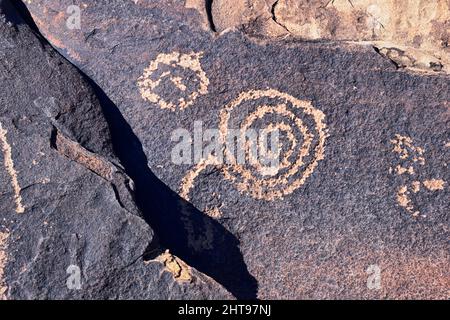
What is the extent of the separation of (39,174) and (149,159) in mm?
306

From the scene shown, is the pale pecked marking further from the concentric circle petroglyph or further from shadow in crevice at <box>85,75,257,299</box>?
the concentric circle petroglyph

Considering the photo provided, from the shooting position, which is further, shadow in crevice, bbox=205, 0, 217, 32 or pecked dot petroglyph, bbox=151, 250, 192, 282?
shadow in crevice, bbox=205, 0, 217, 32

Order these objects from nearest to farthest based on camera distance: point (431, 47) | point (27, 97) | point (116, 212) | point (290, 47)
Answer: point (116, 212) → point (27, 97) → point (290, 47) → point (431, 47)

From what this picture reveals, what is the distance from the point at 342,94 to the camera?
6.02 feet

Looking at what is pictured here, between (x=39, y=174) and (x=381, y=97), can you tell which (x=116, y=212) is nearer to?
(x=39, y=174)

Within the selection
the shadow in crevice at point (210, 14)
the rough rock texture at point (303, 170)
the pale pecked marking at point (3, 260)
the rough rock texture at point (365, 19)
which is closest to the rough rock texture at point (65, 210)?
the pale pecked marking at point (3, 260)

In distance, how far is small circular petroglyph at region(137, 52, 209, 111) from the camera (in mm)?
1865

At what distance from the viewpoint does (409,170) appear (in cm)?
179

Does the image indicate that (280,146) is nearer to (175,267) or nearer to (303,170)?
(303,170)

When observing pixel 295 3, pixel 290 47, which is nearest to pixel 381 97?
pixel 290 47

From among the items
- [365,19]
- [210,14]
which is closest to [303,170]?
[210,14]

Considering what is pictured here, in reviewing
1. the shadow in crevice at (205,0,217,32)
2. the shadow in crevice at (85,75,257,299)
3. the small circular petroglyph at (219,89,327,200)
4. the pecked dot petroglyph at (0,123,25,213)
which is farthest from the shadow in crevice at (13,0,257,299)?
the shadow in crevice at (205,0,217,32)

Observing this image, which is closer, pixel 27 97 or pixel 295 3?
pixel 27 97

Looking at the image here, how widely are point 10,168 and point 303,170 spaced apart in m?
0.73
